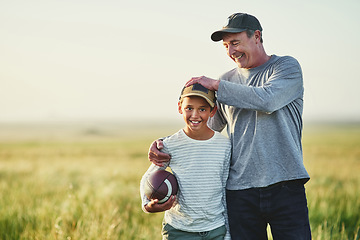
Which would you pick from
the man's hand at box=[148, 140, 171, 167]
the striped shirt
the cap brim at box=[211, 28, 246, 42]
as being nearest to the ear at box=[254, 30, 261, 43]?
the cap brim at box=[211, 28, 246, 42]

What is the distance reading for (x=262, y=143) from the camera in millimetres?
3688

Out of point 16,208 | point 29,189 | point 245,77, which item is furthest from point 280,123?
point 29,189

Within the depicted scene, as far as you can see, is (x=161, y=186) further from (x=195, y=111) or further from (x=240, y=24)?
(x=240, y=24)

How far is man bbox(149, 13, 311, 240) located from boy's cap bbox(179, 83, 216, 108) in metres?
0.04

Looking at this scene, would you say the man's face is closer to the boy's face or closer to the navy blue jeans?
the boy's face

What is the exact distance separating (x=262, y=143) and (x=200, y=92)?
77 centimetres

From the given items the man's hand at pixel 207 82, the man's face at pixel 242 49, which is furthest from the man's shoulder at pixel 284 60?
the man's hand at pixel 207 82

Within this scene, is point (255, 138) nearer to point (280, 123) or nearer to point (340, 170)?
point (280, 123)

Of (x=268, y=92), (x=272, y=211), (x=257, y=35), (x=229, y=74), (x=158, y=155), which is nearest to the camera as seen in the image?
(x=268, y=92)

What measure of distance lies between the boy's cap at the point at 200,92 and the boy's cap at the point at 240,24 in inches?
26.5

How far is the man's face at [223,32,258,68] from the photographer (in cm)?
383

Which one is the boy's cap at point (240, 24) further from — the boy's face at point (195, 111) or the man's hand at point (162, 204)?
the man's hand at point (162, 204)

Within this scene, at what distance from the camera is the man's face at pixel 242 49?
151 inches

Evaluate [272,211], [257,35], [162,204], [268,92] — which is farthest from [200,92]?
[272,211]
